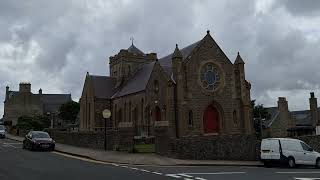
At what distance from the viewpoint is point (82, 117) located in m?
64.0

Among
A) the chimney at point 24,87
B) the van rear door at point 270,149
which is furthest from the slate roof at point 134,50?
the van rear door at point 270,149

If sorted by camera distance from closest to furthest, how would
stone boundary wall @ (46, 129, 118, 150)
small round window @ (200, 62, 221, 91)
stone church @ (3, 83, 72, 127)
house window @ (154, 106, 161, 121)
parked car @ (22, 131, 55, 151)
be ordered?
stone boundary wall @ (46, 129, 118, 150), parked car @ (22, 131, 55, 151), small round window @ (200, 62, 221, 91), house window @ (154, 106, 161, 121), stone church @ (3, 83, 72, 127)

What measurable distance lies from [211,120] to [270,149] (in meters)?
18.6

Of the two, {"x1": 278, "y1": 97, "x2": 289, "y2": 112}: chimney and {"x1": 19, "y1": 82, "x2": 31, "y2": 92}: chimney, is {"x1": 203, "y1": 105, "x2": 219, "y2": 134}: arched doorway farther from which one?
{"x1": 19, "y1": 82, "x2": 31, "y2": 92}: chimney

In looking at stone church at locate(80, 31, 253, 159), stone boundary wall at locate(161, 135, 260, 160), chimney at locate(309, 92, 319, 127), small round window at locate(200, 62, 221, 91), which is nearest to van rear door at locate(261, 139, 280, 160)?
stone boundary wall at locate(161, 135, 260, 160)

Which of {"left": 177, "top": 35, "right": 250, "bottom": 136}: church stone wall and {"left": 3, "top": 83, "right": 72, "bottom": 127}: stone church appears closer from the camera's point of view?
{"left": 177, "top": 35, "right": 250, "bottom": 136}: church stone wall

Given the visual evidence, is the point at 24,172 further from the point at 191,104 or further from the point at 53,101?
the point at 53,101

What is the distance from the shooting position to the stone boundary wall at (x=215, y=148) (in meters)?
26.0

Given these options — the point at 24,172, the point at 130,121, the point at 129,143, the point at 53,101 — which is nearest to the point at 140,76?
the point at 130,121

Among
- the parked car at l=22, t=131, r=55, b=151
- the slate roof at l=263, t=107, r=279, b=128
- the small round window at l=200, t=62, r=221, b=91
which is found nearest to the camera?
the parked car at l=22, t=131, r=55, b=151

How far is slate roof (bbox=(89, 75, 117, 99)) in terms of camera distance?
59.5m

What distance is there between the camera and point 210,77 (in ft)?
145

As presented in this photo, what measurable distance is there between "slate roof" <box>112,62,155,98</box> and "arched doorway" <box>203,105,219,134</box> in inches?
361

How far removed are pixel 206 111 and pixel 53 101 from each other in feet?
242
